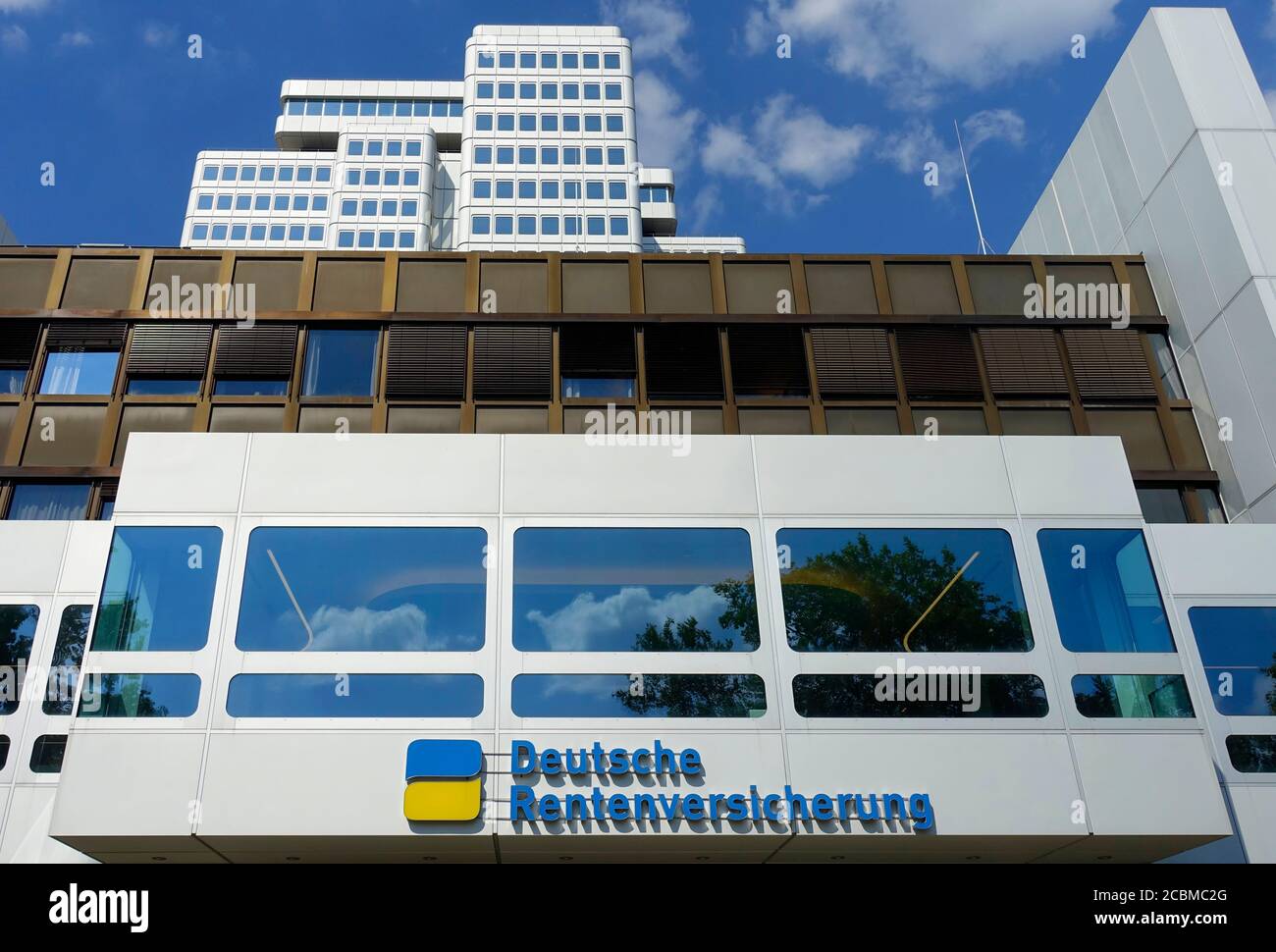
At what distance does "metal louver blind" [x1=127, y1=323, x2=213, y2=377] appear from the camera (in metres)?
16.3

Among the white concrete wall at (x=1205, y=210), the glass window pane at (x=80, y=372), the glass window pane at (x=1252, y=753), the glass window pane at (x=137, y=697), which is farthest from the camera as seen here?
the glass window pane at (x=80, y=372)

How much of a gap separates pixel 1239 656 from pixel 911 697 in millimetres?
5167

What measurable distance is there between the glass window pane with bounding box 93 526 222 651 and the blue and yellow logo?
259 centimetres

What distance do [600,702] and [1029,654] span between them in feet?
14.9

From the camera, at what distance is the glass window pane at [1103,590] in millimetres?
10672

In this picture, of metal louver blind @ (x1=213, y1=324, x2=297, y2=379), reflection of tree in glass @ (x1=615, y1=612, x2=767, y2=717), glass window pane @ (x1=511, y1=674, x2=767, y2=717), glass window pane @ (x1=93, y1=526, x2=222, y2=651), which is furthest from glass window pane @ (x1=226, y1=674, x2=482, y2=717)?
metal louver blind @ (x1=213, y1=324, x2=297, y2=379)

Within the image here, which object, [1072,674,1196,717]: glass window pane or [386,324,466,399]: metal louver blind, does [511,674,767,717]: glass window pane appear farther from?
[386,324,466,399]: metal louver blind

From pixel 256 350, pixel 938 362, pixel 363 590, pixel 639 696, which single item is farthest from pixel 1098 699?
pixel 256 350

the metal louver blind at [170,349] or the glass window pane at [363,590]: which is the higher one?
the metal louver blind at [170,349]

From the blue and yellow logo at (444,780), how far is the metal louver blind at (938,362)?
10.0 metres

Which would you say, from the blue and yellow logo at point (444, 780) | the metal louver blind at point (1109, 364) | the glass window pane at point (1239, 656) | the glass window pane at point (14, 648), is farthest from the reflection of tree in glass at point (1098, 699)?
the glass window pane at point (14, 648)

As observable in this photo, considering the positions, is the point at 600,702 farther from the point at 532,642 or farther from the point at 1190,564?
the point at 1190,564

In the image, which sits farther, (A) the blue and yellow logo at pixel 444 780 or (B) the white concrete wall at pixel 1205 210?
(B) the white concrete wall at pixel 1205 210

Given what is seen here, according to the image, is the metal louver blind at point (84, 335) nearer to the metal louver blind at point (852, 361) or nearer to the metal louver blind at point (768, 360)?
the metal louver blind at point (768, 360)
